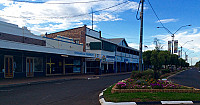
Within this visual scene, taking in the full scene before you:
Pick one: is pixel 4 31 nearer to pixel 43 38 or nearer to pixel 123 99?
pixel 43 38

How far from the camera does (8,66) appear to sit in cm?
2197

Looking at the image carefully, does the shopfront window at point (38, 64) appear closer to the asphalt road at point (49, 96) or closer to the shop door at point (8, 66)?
the shop door at point (8, 66)

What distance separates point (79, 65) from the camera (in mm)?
37469

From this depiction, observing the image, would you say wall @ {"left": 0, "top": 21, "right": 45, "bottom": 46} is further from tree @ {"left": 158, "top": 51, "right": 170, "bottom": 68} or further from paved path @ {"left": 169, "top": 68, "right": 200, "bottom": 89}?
paved path @ {"left": 169, "top": 68, "right": 200, "bottom": 89}

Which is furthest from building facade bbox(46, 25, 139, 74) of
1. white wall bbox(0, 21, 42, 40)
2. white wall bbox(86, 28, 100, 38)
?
white wall bbox(0, 21, 42, 40)

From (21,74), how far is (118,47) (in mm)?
30347

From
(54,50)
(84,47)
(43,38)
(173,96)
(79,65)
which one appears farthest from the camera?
(84,47)

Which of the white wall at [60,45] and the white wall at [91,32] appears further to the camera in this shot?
the white wall at [91,32]

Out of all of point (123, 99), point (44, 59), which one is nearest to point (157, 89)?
point (123, 99)

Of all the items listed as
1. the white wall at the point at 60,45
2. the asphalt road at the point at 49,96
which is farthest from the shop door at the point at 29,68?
the asphalt road at the point at 49,96

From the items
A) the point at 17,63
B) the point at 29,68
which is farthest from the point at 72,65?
the point at 17,63

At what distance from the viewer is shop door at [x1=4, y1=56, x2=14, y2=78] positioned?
21.7 metres

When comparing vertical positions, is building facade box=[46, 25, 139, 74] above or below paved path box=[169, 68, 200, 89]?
above

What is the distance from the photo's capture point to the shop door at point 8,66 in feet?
71.2
